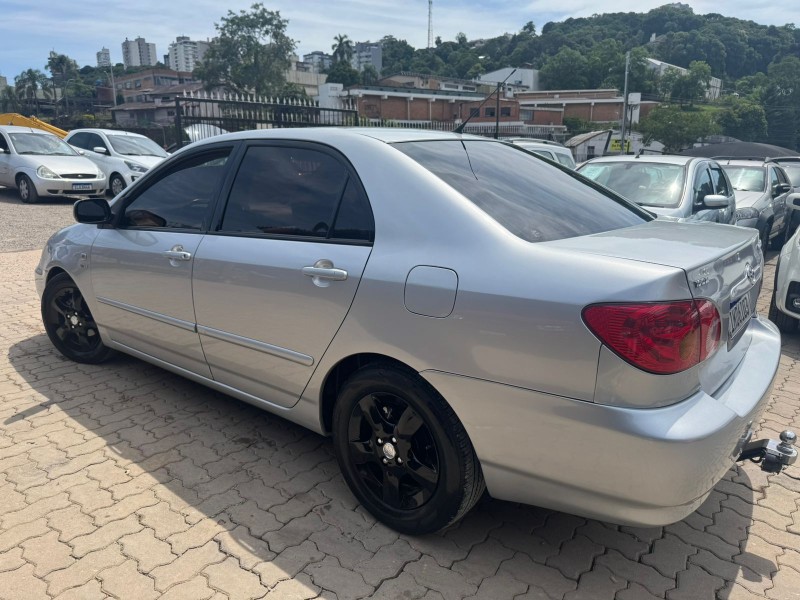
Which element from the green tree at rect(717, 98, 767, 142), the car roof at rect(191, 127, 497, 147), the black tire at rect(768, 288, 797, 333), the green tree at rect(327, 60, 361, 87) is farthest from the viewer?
the green tree at rect(327, 60, 361, 87)

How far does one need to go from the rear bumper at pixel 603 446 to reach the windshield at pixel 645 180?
15.1ft

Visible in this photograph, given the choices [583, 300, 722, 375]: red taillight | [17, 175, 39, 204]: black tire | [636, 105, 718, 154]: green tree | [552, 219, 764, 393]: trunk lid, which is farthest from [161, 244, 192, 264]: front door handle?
[636, 105, 718, 154]: green tree

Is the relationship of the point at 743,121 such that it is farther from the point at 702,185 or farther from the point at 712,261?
the point at 712,261

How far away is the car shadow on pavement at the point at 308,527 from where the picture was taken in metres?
2.29

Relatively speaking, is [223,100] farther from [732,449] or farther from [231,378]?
[732,449]

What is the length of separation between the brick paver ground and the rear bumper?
44 cm

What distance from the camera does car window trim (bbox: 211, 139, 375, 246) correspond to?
2574 mm

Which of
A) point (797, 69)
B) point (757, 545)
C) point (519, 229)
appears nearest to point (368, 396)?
point (519, 229)

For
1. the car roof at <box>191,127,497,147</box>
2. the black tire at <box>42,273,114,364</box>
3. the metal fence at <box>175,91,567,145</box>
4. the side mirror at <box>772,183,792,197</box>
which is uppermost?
the metal fence at <box>175,91,567,145</box>

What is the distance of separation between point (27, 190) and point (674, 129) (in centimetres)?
6002

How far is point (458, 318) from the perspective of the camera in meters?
2.10

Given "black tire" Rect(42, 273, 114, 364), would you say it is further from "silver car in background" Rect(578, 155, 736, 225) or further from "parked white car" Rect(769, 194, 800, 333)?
"parked white car" Rect(769, 194, 800, 333)

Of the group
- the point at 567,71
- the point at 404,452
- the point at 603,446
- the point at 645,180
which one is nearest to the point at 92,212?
the point at 404,452

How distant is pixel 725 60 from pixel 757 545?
434ft
